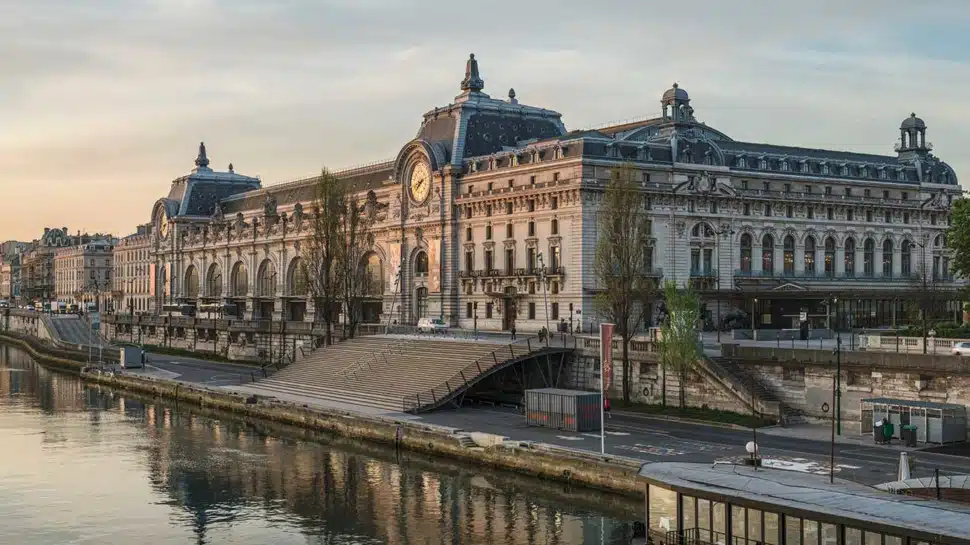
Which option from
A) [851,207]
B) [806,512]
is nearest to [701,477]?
[806,512]

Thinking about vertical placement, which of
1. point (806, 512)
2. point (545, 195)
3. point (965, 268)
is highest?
point (545, 195)

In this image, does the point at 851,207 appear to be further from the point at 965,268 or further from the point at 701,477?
the point at 701,477

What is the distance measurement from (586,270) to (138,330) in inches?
3420

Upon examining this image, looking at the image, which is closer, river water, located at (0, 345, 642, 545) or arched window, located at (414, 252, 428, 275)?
river water, located at (0, 345, 642, 545)

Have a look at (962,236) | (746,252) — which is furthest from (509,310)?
(962,236)

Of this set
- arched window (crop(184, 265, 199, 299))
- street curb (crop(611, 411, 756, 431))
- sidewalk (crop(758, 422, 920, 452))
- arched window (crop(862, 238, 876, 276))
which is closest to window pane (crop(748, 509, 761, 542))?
sidewalk (crop(758, 422, 920, 452))

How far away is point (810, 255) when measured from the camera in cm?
11500

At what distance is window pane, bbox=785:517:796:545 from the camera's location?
31.9 meters

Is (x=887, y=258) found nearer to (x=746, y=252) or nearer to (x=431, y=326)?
(x=746, y=252)

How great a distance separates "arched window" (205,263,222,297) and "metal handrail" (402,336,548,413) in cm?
9749

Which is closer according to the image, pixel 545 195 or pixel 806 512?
pixel 806 512

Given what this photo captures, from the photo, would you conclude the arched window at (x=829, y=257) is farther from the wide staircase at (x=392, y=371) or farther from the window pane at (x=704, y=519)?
the window pane at (x=704, y=519)

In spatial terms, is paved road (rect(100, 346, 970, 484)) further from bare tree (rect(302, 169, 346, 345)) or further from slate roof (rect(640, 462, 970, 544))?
bare tree (rect(302, 169, 346, 345))

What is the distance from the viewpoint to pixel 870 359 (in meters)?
61.6
